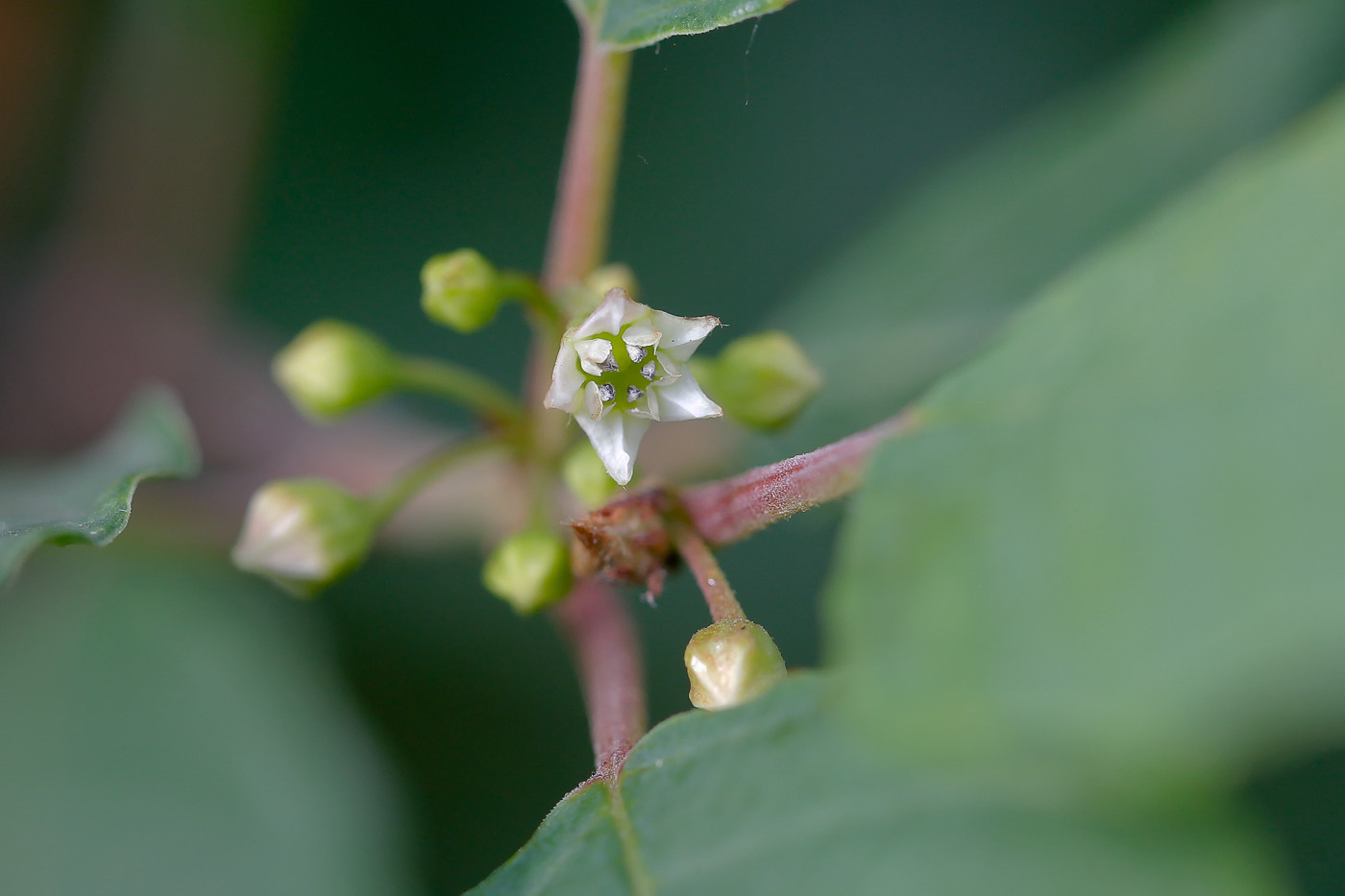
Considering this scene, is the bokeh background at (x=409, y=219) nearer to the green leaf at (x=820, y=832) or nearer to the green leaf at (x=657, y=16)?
the green leaf at (x=657, y=16)

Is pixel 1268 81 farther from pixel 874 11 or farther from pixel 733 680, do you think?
pixel 733 680

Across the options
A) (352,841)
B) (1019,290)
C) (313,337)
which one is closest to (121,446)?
(313,337)

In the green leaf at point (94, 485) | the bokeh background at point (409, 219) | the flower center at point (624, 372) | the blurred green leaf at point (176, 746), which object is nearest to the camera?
the green leaf at point (94, 485)

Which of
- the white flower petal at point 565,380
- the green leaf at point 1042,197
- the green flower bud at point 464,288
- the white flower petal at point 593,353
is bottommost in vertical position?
the white flower petal at point 565,380

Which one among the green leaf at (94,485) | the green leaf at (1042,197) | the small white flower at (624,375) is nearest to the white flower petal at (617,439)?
the small white flower at (624,375)

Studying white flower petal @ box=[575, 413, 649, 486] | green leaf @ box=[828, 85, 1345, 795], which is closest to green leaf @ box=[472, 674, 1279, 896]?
green leaf @ box=[828, 85, 1345, 795]

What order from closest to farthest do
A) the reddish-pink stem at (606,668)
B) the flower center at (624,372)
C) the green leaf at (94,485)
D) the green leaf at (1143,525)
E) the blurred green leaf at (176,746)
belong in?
1. the green leaf at (1143,525)
2. the green leaf at (94,485)
3. the reddish-pink stem at (606,668)
4. the flower center at (624,372)
5. the blurred green leaf at (176,746)

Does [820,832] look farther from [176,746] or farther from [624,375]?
[176,746]
